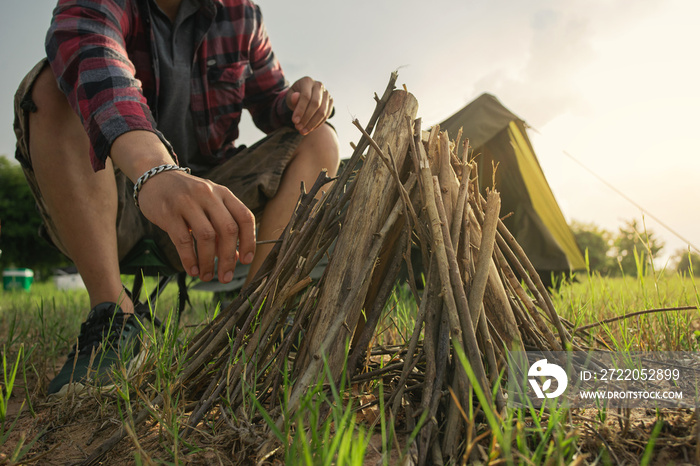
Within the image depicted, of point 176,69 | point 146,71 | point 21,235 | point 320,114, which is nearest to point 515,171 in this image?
point 320,114

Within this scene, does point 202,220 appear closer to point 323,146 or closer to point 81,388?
point 81,388

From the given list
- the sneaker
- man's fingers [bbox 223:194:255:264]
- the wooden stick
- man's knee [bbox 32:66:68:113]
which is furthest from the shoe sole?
man's knee [bbox 32:66:68:113]

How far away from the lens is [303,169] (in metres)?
2.15

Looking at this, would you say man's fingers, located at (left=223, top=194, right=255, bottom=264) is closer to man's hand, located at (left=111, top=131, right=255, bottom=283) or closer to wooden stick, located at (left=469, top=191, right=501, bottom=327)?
man's hand, located at (left=111, top=131, right=255, bottom=283)

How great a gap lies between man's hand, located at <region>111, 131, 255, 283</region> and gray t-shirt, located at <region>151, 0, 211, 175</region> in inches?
48.4

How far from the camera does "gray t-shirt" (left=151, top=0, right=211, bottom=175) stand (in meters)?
2.09

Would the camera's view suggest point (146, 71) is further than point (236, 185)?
No

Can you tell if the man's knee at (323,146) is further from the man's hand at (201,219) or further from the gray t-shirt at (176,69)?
the man's hand at (201,219)

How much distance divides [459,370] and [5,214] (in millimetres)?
25867

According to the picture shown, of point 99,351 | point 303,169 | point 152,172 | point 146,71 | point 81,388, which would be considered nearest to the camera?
point 152,172

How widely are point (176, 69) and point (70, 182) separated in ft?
2.48

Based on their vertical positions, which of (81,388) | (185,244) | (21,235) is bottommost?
(81,388)

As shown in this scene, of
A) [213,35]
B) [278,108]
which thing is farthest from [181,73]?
[278,108]

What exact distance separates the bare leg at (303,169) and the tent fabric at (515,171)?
4.77 ft
